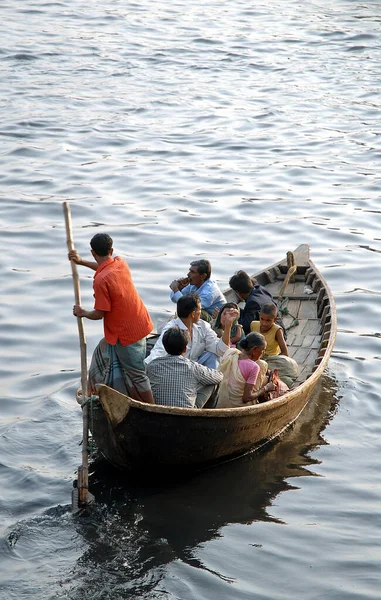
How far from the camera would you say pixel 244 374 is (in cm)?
756

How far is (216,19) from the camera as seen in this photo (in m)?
28.9

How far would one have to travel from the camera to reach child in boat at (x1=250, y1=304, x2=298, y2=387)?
27.6ft

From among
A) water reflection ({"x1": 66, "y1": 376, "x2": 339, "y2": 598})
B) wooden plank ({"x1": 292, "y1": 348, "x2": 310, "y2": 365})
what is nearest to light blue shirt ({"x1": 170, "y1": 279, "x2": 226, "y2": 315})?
wooden plank ({"x1": 292, "y1": 348, "x2": 310, "y2": 365})

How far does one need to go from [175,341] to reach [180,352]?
12 centimetres

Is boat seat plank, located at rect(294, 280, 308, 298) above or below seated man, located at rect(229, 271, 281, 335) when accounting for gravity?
below

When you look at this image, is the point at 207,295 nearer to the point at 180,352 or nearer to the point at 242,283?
the point at 242,283

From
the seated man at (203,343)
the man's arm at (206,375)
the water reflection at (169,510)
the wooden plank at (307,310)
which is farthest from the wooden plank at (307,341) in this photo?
the man's arm at (206,375)

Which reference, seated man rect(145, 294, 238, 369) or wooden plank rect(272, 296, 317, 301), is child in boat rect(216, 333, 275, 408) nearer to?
seated man rect(145, 294, 238, 369)

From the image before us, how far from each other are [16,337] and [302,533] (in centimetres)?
454

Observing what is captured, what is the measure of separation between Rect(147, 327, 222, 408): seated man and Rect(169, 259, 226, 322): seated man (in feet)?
4.59

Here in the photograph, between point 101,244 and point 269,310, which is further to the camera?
point 269,310

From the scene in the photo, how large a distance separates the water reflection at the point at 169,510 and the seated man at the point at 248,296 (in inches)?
45.9

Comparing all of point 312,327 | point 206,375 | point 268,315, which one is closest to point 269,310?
point 268,315

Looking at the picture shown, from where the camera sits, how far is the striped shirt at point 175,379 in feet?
23.7
